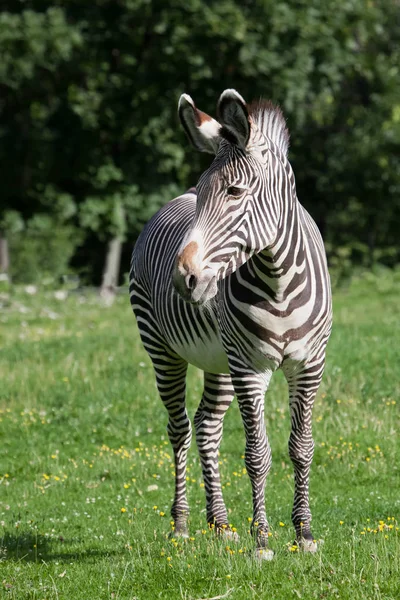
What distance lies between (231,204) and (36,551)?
3251mm

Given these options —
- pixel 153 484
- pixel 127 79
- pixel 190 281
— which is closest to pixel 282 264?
pixel 190 281

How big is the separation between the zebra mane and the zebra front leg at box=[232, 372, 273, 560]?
5.14 feet

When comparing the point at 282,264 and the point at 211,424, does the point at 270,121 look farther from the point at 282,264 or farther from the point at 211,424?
the point at 211,424

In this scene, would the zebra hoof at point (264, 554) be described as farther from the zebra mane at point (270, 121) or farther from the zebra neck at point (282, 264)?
the zebra mane at point (270, 121)

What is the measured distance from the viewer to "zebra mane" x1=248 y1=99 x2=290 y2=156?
581 cm

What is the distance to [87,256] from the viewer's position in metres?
39.1

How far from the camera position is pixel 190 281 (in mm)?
4996

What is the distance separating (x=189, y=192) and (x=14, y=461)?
3.73 m

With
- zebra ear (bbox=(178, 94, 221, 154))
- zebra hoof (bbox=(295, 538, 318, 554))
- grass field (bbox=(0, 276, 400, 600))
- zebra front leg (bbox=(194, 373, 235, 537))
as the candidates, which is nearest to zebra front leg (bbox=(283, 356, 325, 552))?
zebra hoof (bbox=(295, 538, 318, 554))

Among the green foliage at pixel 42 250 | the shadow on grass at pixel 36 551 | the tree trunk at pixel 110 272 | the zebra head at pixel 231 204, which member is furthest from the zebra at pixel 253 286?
the green foliage at pixel 42 250

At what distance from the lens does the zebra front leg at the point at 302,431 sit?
600 cm

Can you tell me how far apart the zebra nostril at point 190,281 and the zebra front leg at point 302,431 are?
129 centimetres

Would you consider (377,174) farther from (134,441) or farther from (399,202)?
(134,441)

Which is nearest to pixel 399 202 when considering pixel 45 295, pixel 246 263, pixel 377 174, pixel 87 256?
pixel 377 174
